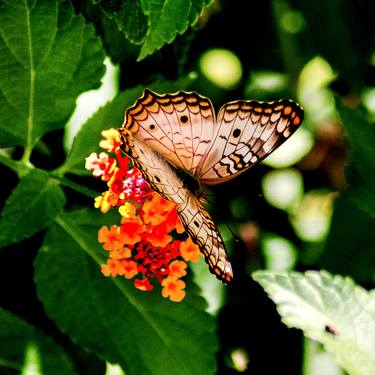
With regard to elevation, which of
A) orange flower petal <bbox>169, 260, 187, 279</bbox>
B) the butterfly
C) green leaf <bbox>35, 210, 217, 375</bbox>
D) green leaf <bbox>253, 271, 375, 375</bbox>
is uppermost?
the butterfly

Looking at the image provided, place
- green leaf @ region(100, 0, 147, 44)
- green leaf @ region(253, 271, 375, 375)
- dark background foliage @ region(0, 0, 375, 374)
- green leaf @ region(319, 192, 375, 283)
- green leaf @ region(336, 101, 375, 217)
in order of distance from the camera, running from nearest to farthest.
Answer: green leaf @ region(253, 271, 375, 375) < green leaf @ region(100, 0, 147, 44) < green leaf @ region(336, 101, 375, 217) < dark background foliage @ region(0, 0, 375, 374) < green leaf @ region(319, 192, 375, 283)

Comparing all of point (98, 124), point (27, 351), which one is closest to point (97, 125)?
point (98, 124)

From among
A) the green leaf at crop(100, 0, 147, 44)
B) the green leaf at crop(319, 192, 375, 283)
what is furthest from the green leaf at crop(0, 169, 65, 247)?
the green leaf at crop(319, 192, 375, 283)

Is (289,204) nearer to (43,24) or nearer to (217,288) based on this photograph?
(217,288)

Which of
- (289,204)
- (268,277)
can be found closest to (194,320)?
(268,277)

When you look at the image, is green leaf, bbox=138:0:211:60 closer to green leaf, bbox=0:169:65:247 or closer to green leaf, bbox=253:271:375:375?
green leaf, bbox=0:169:65:247

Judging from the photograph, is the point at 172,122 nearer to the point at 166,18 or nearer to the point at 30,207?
the point at 166,18

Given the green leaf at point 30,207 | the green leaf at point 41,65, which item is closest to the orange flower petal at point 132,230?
the green leaf at point 30,207
